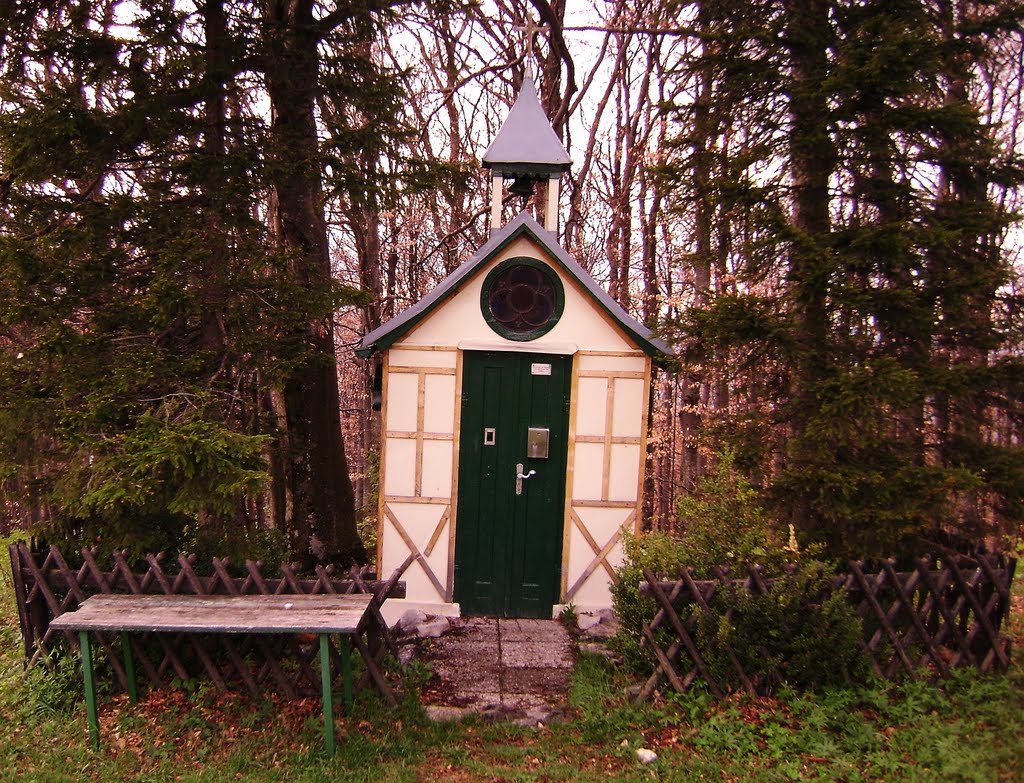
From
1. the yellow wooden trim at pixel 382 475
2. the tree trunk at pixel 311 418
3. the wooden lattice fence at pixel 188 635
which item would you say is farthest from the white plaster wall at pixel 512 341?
the wooden lattice fence at pixel 188 635

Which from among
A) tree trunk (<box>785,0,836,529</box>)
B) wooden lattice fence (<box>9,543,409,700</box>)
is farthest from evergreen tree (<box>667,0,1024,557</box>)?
wooden lattice fence (<box>9,543,409,700</box>)

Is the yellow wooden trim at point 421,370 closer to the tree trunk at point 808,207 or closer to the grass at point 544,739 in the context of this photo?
the grass at point 544,739

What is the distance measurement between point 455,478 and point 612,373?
195 cm

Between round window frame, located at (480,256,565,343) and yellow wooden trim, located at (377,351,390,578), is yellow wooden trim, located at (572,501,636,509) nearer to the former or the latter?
round window frame, located at (480,256,565,343)

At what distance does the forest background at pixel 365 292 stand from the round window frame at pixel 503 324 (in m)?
1.13

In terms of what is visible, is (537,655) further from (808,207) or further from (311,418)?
(808,207)

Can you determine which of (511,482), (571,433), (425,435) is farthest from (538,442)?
(425,435)

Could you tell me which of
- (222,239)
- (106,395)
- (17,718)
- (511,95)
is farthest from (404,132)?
(511,95)

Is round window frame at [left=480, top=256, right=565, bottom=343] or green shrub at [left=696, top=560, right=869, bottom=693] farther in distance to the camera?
round window frame at [left=480, top=256, right=565, bottom=343]

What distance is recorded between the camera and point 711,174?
20.0 ft

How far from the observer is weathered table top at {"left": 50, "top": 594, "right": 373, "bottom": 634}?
4254 millimetres

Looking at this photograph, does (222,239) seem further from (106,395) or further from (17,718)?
(17,718)

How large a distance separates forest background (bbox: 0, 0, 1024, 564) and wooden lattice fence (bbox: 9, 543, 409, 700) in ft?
1.01

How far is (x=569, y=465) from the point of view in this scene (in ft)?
→ 22.7
